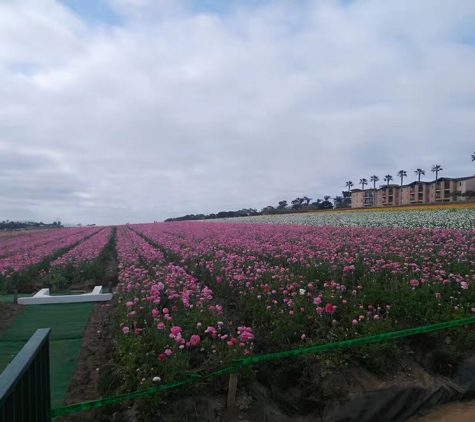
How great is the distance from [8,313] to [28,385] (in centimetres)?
586

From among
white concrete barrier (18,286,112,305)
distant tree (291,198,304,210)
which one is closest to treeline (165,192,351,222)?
distant tree (291,198,304,210)

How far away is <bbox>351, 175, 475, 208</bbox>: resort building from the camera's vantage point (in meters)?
63.6

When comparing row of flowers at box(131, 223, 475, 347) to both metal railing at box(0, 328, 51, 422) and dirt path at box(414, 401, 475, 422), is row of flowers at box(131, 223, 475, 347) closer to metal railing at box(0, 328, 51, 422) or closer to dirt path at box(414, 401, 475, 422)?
dirt path at box(414, 401, 475, 422)

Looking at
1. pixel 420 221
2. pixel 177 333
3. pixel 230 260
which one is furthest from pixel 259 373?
pixel 420 221

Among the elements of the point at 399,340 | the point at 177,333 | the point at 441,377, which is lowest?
the point at 441,377

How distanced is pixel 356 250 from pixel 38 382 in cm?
769

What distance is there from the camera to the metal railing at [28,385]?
1.93 metres

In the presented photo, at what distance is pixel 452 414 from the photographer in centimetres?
417

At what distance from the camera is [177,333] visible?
403cm

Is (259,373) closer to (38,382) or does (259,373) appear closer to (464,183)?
(38,382)

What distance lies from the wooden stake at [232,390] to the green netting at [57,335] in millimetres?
1678

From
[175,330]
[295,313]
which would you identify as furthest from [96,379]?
[295,313]

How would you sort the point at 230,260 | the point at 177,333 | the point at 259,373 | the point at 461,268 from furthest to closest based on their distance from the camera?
the point at 230,260, the point at 461,268, the point at 259,373, the point at 177,333

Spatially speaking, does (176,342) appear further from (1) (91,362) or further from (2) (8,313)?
(2) (8,313)
